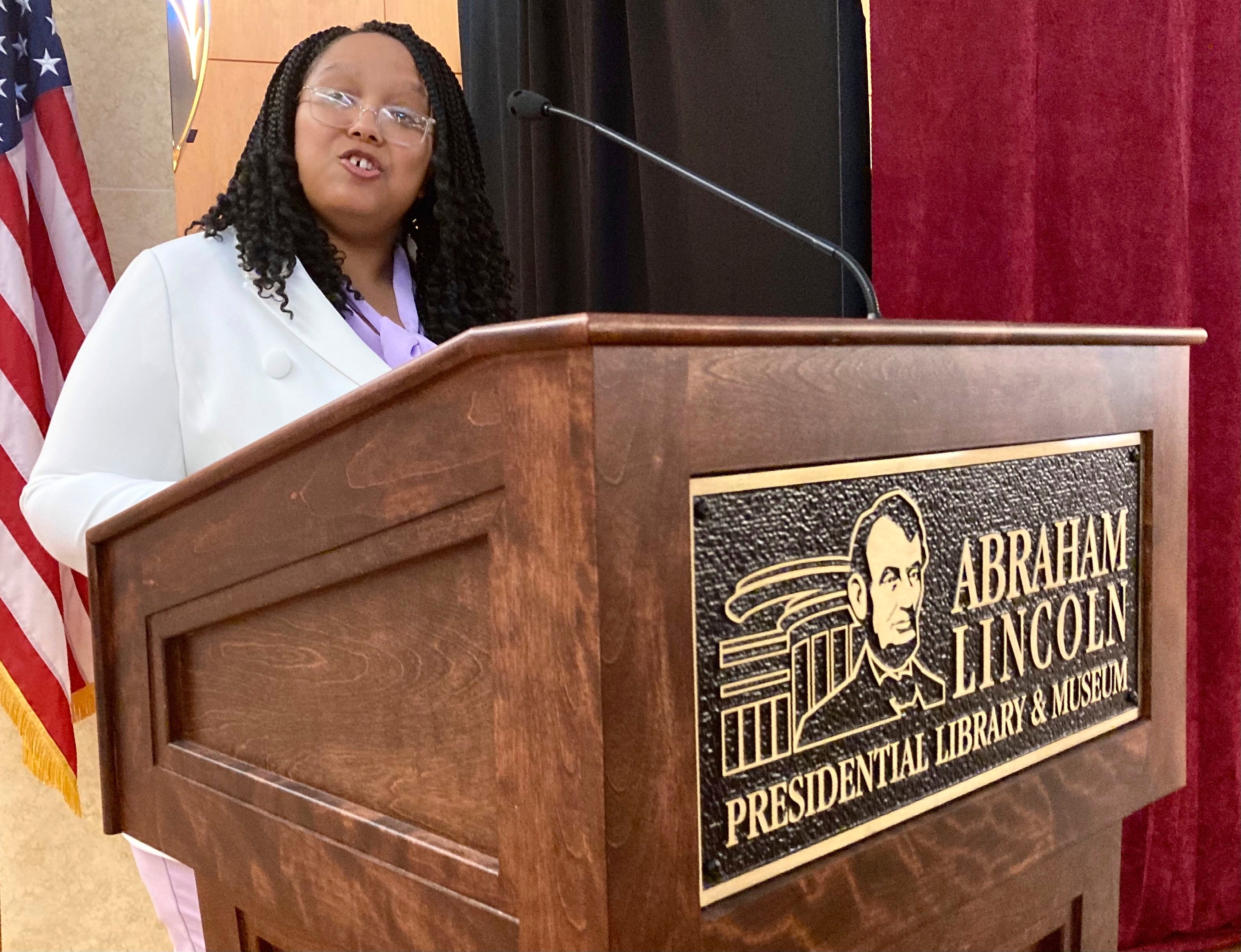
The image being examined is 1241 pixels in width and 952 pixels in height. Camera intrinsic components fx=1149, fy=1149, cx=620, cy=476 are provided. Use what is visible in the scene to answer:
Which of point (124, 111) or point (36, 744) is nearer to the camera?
point (36, 744)

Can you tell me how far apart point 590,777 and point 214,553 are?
390 mm

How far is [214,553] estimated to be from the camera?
0.83 metres

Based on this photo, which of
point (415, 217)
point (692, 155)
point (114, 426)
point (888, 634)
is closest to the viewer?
point (888, 634)

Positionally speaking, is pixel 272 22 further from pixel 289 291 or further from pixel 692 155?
pixel 289 291

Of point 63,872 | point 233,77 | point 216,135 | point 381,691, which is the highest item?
point 233,77

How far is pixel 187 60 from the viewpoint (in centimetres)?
277

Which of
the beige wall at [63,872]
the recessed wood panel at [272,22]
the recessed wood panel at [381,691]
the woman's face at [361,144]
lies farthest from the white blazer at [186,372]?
the recessed wood panel at [272,22]

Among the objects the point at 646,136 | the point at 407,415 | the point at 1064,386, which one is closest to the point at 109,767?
the point at 407,415

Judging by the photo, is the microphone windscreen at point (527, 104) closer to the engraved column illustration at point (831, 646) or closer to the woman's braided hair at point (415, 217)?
the woman's braided hair at point (415, 217)

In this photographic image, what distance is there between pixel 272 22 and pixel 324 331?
1.87 m

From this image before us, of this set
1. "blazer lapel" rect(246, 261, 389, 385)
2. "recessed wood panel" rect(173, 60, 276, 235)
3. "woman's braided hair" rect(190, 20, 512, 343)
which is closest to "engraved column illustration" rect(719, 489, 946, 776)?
"blazer lapel" rect(246, 261, 389, 385)

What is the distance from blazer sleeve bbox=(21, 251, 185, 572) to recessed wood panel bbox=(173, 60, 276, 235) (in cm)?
154

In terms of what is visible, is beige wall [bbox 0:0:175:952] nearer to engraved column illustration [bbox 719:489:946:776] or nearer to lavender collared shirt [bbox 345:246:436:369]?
lavender collared shirt [bbox 345:246:436:369]

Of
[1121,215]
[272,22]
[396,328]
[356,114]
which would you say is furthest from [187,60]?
[1121,215]
